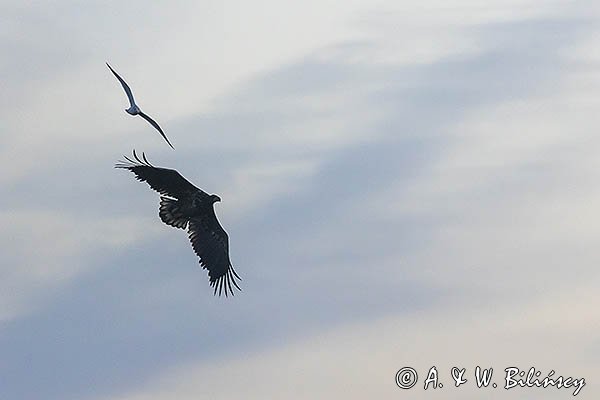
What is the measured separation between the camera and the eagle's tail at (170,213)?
45.0m

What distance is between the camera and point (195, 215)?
45719 millimetres

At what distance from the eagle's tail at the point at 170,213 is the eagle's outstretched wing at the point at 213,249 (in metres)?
0.92

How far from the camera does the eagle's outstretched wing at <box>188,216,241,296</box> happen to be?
46.6 metres

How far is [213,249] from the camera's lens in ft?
154

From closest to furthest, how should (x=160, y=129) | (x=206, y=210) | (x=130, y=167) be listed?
(x=160, y=129)
(x=130, y=167)
(x=206, y=210)

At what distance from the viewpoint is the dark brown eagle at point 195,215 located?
4359 cm

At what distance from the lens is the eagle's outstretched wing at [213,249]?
46562 millimetres

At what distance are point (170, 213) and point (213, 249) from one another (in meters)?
2.62

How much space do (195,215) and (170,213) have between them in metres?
1.01

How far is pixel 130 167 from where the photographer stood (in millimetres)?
42938

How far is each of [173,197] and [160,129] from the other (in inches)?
236

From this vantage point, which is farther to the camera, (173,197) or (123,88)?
(173,197)

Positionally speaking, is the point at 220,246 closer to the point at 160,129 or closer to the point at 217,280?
the point at 217,280

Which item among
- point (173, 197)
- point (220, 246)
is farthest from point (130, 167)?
point (220, 246)
